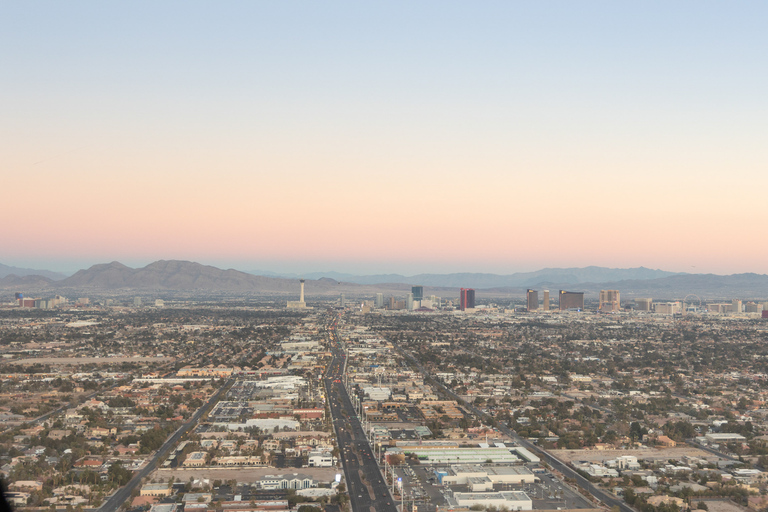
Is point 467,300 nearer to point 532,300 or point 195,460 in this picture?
point 532,300

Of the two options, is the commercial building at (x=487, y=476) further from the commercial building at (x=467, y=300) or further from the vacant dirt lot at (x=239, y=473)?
the commercial building at (x=467, y=300)

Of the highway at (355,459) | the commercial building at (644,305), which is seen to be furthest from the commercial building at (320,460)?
the commercial building at (644,305)

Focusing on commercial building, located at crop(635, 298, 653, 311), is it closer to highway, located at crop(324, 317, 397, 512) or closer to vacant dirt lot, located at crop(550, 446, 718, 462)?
highway, located at crop(324, 317, 397, 512)

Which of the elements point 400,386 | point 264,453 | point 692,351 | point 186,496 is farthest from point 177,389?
point 692,351

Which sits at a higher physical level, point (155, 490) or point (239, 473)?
point (155, 490)

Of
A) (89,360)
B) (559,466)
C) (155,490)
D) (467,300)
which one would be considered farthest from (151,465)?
(467,300)

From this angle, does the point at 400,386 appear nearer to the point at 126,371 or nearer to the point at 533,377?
the point at 533,377
